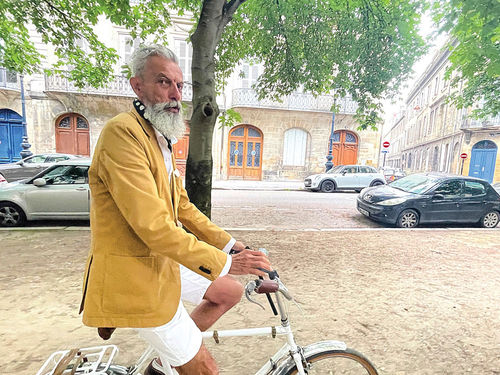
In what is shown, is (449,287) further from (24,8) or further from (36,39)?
(36,39)

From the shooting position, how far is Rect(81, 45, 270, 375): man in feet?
3.88

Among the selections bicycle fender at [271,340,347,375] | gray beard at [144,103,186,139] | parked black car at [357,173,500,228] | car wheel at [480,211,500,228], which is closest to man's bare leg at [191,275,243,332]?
bicycle fender at [271,340,347,375]

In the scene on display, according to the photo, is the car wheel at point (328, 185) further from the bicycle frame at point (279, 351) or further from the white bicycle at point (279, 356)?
the bicycle frame at point (279, 351)

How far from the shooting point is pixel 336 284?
3.86 m

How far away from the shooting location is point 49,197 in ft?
21.0

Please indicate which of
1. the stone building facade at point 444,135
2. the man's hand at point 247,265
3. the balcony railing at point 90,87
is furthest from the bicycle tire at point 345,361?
the stone building facade at point 444,135

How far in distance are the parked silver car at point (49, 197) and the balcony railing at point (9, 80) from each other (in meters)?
14.6

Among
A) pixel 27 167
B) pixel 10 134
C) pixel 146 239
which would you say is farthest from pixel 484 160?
pixel 10 134

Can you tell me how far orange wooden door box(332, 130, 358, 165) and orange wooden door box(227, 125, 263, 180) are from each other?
18.7 feet

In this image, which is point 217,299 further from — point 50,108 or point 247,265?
point 50,108

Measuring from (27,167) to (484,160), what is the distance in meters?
35.1

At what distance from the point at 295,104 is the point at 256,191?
7593 mm

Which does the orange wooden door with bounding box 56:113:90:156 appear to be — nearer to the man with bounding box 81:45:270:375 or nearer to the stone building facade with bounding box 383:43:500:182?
the man with bounding box 81:45:270:375

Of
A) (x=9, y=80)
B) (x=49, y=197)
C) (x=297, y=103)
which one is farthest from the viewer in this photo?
(x=297, y=103)
